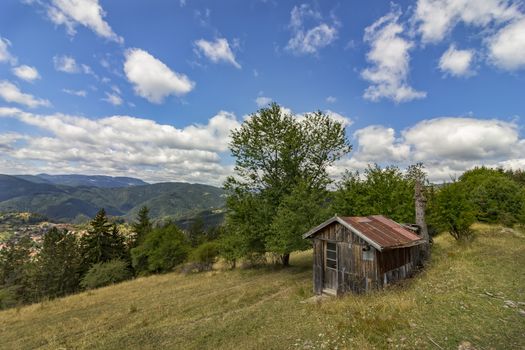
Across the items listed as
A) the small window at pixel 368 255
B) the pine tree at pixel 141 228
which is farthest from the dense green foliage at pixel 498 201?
the pine tree at pixel 141 228

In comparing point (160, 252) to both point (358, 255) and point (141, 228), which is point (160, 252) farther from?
point (358, 255)

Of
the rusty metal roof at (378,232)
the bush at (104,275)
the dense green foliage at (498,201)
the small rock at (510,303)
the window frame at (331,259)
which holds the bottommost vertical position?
the bush at (104,275)

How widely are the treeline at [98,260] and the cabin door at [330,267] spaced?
67.3 feet

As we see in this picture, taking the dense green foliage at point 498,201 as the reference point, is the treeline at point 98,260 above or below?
below

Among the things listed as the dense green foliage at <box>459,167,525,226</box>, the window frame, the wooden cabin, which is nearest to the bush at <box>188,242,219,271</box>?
the wooden cabin

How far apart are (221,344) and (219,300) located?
283 inches

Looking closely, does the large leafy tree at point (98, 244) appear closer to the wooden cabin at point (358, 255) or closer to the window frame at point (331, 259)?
the wooden cabin at point (358, 255)

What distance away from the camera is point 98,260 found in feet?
148

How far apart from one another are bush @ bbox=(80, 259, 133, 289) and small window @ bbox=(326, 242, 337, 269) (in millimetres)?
33853

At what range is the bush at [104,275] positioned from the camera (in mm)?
36719

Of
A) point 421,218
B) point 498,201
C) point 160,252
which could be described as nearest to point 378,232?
point 421,218

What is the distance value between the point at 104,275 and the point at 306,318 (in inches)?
1438

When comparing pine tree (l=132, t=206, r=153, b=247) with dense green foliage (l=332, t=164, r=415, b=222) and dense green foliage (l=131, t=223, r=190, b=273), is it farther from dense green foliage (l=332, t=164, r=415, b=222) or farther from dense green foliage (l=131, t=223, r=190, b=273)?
dense green foliage (l=332, t=164, r=415, b=222)

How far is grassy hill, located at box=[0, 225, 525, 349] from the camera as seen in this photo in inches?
313
